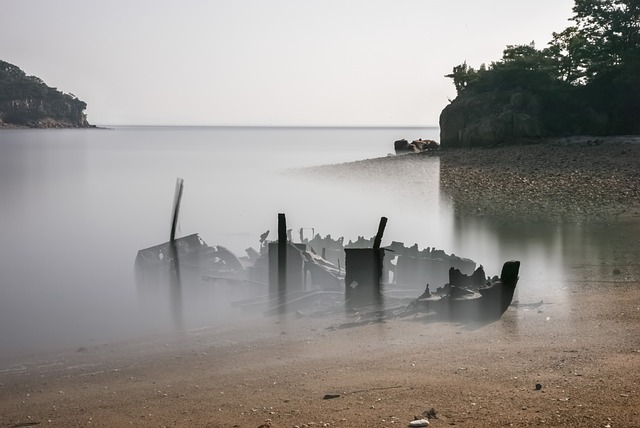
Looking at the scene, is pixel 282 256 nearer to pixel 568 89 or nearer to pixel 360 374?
pixel 360 374

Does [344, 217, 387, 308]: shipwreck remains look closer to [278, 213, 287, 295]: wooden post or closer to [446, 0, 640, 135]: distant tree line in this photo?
[278, 213, 287, 295]: wooden post

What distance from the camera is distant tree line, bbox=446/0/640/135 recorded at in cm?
4900

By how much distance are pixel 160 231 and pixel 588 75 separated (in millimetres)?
30551

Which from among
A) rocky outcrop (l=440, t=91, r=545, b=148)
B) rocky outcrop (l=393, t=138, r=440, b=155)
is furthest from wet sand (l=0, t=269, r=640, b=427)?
rocky outcrop (l=393, t=138, r=440, b=155)

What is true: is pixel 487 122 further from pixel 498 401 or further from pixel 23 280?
pixel 498 401

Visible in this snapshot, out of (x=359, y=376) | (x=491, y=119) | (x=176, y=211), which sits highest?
(x=491, y=119)

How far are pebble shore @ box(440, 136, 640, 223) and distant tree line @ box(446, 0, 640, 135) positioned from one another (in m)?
2.95

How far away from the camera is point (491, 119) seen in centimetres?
5194

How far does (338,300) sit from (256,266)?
152 inches

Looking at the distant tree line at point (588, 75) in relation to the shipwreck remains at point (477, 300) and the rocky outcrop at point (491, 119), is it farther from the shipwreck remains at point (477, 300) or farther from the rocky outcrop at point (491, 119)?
the shipwreck remains at point (477, 300)

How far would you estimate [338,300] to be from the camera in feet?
57.5

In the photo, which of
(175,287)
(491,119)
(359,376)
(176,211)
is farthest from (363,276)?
(491,119)

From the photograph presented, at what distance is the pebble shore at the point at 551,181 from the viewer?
28.8 metres

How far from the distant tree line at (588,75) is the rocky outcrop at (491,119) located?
80 cm
